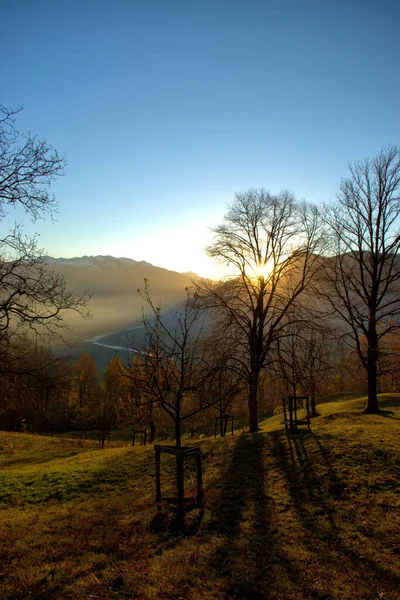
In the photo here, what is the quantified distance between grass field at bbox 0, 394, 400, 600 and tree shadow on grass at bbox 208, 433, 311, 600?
3 centimetres

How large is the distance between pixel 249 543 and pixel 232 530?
0.84 m

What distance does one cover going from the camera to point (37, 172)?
8.48 meters

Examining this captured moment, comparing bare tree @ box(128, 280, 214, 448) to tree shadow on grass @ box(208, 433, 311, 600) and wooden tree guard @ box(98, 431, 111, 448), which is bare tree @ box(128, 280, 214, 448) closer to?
tree shadow on grass @ box(208, 433, 311, 600)

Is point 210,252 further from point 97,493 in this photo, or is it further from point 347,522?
point 347,522

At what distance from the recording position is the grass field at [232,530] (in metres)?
6.12

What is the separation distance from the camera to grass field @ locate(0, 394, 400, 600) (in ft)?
20.1

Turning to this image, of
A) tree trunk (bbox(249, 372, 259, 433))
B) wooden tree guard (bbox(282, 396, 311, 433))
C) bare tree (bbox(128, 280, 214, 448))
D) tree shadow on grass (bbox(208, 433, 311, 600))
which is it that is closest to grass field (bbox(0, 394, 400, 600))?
tree shadow on grass (bbox(208, 433, 311, 600))

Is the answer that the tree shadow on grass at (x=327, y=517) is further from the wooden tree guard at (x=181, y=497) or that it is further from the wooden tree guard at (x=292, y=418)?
the wooden tree guard at (x=181, y=497)

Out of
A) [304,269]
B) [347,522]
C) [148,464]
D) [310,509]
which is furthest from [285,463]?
[304,269]

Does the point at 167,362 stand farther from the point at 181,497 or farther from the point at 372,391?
the point at 372,391

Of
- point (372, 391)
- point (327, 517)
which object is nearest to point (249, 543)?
point (327, 517)

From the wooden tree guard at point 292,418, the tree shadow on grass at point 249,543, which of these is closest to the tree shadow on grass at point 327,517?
the tree shadow on grass at point 249,543

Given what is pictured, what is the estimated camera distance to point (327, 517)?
887 centimetres

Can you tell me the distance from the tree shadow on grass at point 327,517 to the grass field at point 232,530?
34 mm
